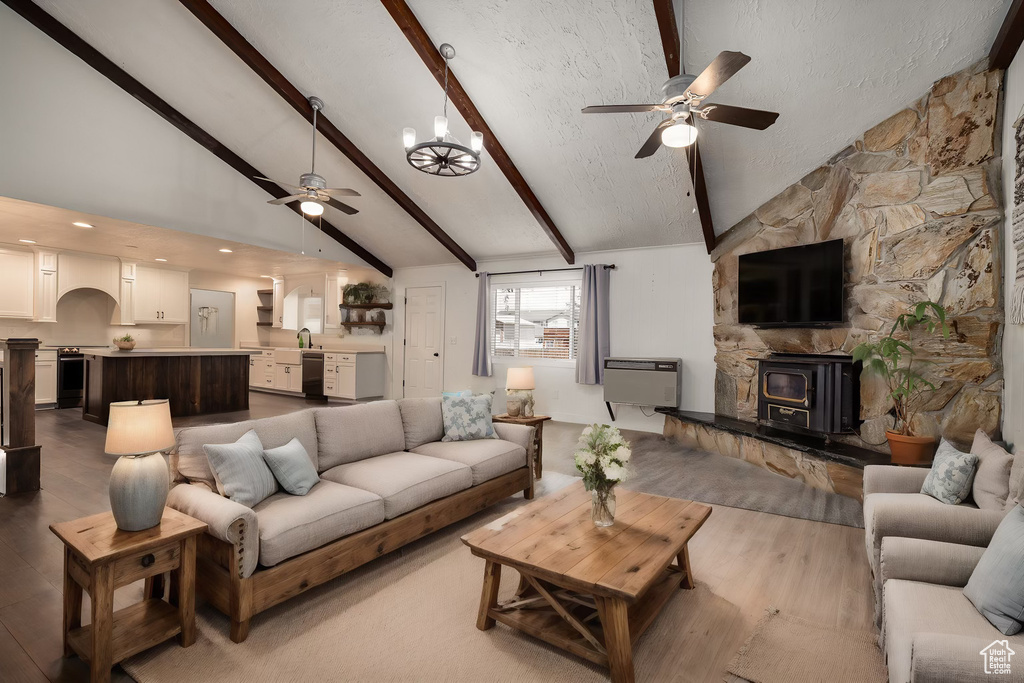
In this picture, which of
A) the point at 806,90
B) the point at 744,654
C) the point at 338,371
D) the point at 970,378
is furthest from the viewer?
the point at 338,371

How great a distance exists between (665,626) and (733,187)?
4.34 metres

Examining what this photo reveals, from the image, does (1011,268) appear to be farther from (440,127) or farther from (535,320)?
(535,320)

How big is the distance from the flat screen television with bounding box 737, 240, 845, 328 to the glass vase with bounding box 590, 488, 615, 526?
3.36 meters

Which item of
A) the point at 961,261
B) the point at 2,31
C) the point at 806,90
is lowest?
the point at 961,261

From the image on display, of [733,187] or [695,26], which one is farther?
[733,187]

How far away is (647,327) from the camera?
6379 millimetres

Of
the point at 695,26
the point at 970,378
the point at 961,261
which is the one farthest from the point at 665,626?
the point at 695,26

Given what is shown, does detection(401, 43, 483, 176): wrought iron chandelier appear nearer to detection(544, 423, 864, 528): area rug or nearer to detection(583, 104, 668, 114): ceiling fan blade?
detection(583, 104, 668, 114): ceiling fan blade

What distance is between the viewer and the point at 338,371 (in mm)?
8500

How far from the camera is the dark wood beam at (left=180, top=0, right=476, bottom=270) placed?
4.35 metres

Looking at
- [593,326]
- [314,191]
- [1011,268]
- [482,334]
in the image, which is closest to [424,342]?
[482,334]

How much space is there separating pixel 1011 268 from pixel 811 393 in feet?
5.31

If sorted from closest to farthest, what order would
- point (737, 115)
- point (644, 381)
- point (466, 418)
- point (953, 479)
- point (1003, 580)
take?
point (1003, 580) → point (953, 479) → point (737, 115) → point (466, 418) → point (644, 381)

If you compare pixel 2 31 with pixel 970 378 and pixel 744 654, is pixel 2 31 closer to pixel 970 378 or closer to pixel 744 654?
pixel 744 654
